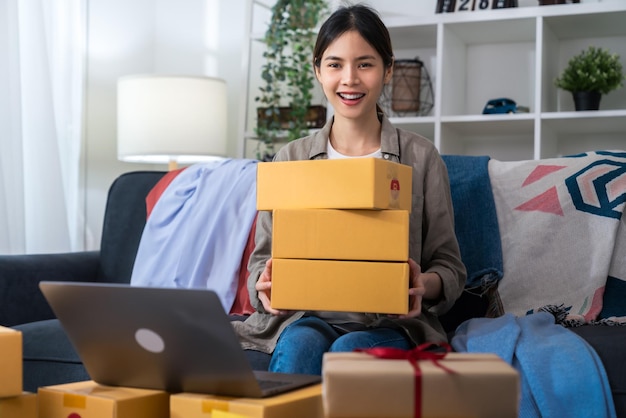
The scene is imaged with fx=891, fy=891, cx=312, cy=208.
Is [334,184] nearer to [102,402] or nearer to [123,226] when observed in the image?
[102,402]

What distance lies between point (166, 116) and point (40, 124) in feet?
1.60

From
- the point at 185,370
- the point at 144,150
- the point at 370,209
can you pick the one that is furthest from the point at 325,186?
the point at 144,150

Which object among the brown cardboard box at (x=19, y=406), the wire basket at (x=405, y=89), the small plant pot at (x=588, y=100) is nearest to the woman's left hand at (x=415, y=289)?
the brown cardboard box at (x=19, y=406)

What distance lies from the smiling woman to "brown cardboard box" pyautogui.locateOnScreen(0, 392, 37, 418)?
213 centimetres

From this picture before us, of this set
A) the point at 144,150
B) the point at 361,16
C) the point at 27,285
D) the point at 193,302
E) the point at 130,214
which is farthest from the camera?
the point at 144,150

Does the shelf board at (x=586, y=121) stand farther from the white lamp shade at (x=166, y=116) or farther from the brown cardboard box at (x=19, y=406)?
the brown cardboard box at (x=19, y=406)

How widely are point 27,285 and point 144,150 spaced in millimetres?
1159

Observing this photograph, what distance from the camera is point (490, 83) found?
390cm

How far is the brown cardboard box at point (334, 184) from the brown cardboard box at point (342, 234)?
2cm

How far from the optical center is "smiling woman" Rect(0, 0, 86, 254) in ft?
10.8

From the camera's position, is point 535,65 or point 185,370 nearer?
point 185,370

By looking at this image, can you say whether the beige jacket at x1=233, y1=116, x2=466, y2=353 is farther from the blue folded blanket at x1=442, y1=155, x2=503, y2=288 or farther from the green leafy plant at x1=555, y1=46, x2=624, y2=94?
the green leafy plant at x1=555, y1=46, x2=624, y2=94

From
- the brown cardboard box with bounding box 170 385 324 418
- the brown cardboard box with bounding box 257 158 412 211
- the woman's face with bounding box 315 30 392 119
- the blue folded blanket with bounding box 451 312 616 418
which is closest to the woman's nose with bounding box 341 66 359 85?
the woman's face with bounding box 315 30 392 119

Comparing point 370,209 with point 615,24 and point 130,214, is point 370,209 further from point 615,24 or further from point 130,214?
point 615,24
